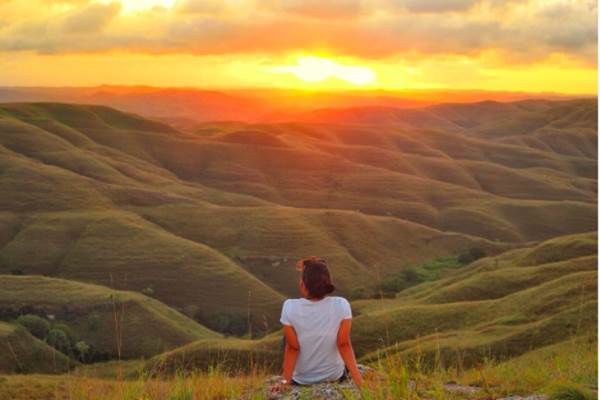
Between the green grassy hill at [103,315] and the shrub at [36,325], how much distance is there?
3.21m

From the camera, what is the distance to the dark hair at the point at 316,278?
1027 centimetres

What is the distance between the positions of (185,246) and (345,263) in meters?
26.6

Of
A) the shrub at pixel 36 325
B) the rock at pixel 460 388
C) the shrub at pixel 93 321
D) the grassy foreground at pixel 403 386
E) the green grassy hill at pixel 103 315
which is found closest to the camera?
the grassy foreground at pixel 403 386

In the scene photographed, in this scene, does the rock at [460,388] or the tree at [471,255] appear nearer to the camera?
the rock at [460,388]

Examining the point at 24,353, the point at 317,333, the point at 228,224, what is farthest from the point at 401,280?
the point at 317,333

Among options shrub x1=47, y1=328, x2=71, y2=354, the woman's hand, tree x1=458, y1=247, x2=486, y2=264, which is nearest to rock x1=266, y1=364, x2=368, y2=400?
the woman's hand

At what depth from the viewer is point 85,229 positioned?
4606 inches

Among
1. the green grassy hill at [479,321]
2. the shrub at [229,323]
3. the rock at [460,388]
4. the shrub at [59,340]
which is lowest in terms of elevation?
the shrub at [229,323]

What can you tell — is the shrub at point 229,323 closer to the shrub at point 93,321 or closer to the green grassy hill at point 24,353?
the shrub at point 93,321

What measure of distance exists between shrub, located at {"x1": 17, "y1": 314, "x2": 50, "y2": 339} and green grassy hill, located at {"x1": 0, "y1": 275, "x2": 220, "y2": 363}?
3.21 m

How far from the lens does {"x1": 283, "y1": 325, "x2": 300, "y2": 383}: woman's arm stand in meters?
10.5

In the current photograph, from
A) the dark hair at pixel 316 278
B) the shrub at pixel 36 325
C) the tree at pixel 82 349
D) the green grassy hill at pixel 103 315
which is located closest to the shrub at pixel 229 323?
the green grassy hill at pixel 103 315

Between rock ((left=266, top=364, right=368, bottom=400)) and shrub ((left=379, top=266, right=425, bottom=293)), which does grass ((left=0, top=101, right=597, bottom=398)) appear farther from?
shrub ((left=379, top=266, right=425, bottom=293))

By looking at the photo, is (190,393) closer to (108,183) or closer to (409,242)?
(409,242)
